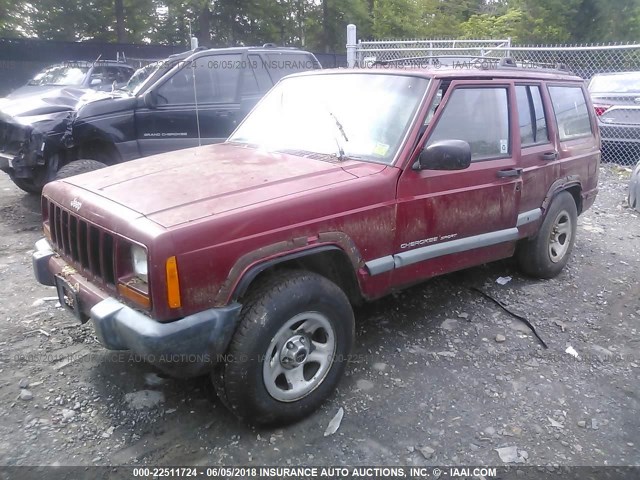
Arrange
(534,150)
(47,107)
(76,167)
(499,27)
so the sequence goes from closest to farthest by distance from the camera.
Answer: (534,150) → (76,167) → (47,107) → (499,27)

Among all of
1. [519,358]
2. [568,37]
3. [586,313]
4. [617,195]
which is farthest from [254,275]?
[568,37]

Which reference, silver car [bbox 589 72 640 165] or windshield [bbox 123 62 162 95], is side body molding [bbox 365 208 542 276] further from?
silver car [bbox 589 72 640 165]

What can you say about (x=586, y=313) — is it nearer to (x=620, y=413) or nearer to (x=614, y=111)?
(x=620, y=413)

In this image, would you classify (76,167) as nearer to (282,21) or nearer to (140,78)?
(140,78)

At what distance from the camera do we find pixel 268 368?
2709 mm

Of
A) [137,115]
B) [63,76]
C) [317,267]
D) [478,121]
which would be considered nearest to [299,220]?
[317,267]

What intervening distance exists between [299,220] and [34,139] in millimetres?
4645

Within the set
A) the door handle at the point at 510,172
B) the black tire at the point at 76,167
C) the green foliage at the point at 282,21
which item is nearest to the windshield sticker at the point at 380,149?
the door handle at the point at 510,172

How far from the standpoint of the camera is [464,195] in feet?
11.8

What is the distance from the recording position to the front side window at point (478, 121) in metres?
3.57

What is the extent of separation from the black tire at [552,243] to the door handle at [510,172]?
772mm

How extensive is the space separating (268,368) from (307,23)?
27.7 m

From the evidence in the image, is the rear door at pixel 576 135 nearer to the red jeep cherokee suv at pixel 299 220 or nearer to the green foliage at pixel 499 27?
the red jeep cherokee suv at pixel 299 220

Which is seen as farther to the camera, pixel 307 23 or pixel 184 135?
pixel 307 23
